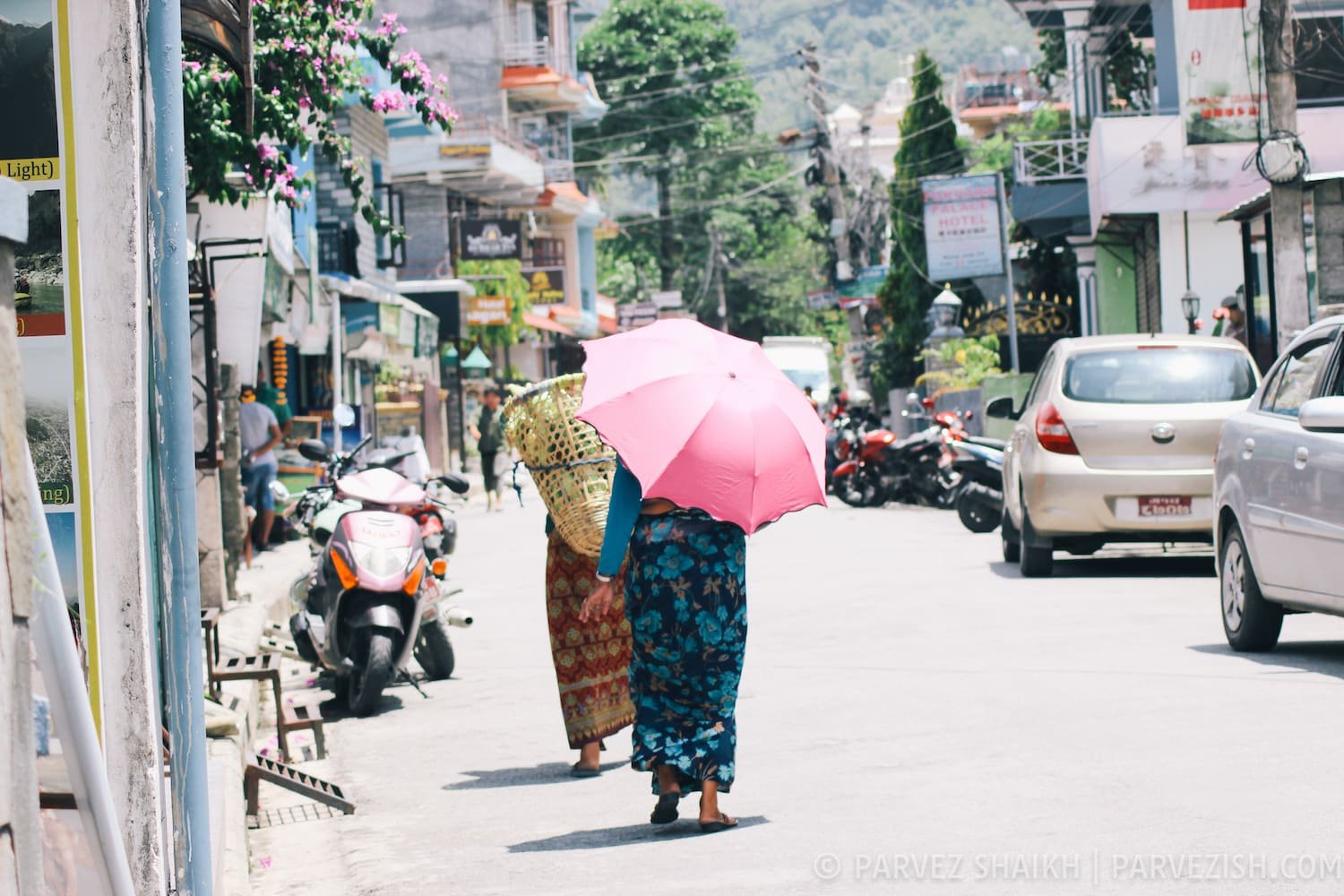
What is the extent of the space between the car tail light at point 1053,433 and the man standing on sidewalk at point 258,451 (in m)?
7.68

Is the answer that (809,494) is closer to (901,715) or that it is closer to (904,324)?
(901,715)

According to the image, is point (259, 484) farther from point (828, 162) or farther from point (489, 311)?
point (828, 162)

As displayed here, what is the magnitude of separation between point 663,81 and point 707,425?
2513 inches

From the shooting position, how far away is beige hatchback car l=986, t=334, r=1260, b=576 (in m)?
13.5

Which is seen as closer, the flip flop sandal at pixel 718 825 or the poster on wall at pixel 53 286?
the poster on wall at pixel 53 286

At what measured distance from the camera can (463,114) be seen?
5319cm

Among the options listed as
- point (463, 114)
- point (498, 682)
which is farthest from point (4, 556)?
point (463, 114)

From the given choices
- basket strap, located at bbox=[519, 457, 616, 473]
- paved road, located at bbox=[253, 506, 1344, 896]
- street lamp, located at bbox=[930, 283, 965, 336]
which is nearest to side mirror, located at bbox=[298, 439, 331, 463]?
paved road, located at bbox=[253, 506, 1344, 896]

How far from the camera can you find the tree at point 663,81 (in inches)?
2699

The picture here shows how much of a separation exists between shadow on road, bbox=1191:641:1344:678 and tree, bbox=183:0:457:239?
601 centimetres

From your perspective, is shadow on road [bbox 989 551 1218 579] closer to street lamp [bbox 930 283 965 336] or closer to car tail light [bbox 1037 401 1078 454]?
car tail light [bbox 1037 401 1078 454]

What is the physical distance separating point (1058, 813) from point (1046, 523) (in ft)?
25.8

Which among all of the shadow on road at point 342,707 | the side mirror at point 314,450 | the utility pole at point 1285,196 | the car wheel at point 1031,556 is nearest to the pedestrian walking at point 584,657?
the shadow on road at point 342,707

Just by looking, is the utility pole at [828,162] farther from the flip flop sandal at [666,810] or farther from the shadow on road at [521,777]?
the flip flop sandal at [666,810]
